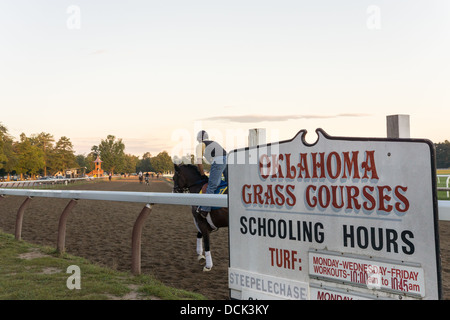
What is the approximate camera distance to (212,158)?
604 cm

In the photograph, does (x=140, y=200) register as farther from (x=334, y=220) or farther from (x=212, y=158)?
(x=334, y=220)

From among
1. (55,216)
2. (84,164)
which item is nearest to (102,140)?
(84,164)

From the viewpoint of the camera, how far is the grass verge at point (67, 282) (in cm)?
452

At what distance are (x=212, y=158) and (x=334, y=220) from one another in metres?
3.67

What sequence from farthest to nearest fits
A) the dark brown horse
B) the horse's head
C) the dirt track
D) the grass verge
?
the horse's head < the dark brown horse < the dirt track < the grass verge

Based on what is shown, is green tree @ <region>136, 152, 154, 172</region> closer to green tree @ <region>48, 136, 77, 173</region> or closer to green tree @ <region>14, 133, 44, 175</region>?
green tree @ <region>48, 136, 77, 173</region>

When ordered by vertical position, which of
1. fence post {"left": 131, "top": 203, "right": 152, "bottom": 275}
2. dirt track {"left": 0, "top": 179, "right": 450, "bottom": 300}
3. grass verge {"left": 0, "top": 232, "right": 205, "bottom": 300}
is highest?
fence post {"left": 131, "top": 203, "right": 152, "bottom": 275}

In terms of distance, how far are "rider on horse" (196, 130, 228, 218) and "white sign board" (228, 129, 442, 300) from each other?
2750 millimetres

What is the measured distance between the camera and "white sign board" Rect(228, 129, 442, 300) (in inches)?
85.8

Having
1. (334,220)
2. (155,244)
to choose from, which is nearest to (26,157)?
(155,244)

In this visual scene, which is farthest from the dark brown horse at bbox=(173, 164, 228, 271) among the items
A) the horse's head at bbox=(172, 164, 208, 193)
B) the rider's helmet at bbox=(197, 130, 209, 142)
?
the rider's helmet at bbox=(197, 130, 209, 142)

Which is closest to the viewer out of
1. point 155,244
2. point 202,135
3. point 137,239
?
point 137,239

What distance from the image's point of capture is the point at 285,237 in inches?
108
